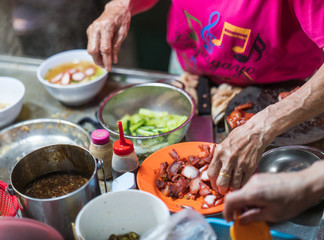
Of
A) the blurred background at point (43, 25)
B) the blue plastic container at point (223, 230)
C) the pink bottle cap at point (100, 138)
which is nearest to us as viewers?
the blue plastic container at point (223, 230)

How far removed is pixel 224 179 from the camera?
1.46m

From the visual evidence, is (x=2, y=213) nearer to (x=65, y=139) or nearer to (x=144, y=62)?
(x=65, y=139)

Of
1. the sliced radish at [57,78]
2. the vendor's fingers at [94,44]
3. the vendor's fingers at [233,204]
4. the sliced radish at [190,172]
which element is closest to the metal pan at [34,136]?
the sliced radish at [57,78]

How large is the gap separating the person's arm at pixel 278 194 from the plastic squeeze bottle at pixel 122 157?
0.57 m

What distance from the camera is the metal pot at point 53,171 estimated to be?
51.9 inches

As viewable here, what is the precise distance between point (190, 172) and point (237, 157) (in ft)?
1.01

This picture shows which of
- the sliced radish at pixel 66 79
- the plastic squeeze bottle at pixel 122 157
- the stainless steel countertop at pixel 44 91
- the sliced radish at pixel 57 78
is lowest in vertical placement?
the stainless steel countertop at pixel 44 91

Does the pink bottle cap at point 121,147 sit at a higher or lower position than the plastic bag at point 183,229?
lower

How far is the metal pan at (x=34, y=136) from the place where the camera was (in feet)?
6.91

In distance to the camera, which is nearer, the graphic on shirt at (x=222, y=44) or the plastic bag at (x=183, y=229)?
the plastic bag at (x=183, y=229)

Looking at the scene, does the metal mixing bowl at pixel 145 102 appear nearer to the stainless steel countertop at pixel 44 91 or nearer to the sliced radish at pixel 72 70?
the stainless steel countertop at pixel 44 91

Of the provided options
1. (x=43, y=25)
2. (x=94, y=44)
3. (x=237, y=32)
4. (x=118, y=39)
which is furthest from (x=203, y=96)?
(x=43, y=25)

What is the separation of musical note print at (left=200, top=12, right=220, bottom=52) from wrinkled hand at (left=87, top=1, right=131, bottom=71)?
462 mm

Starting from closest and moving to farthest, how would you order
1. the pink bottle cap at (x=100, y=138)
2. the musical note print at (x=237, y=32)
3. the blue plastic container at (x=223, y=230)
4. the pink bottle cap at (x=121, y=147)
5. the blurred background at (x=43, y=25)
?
the blue plastic container at (x=223, y=230) → the pink bottle cap at (x=121, y=147) → the pink bottle cap at (x=100, y=138) → the musical note print at (x=237, y=32) → the blurred background at (x=43, y=25)
